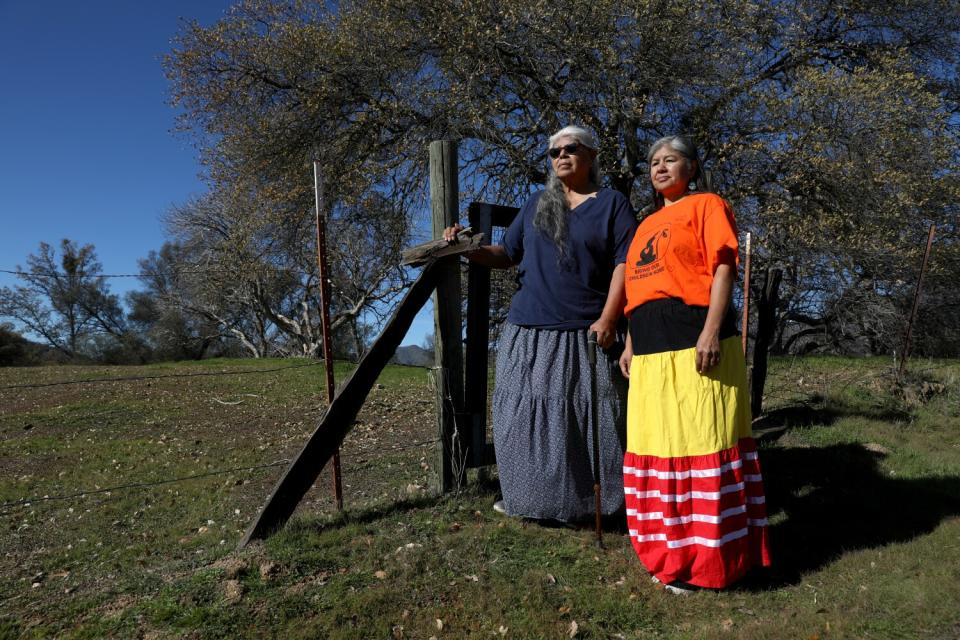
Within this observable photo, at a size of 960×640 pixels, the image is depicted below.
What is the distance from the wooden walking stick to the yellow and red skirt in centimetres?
32

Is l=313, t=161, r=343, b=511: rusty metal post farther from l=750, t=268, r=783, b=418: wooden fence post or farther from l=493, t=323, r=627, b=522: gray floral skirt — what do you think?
l=750, t=268, r=783, b=418: wooden fence post

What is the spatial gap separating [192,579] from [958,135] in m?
12.3

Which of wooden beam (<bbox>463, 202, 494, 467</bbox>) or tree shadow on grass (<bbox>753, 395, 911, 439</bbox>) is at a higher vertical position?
wooden beam (<bbox>463, 202, 494, 467</bbox>)

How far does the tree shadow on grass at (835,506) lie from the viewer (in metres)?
3.66

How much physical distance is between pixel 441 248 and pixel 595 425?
149 centimetres

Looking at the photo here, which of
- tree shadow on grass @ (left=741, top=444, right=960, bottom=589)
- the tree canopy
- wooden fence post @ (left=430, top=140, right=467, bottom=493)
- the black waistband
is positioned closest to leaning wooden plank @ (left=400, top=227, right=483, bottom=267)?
wooden fence post @ (left=430, top=140, right=467, bottom=493)

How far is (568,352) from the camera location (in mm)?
3828

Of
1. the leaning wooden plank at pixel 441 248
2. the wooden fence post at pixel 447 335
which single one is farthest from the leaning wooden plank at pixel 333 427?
the wooden fence post at pixel 447 335

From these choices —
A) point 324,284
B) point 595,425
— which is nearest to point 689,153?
point 595,425

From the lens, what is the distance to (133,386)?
13.6m

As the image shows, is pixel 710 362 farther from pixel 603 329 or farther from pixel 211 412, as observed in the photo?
pixel 211 412

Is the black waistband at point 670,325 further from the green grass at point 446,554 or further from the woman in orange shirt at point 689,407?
the green grass at point 446,554

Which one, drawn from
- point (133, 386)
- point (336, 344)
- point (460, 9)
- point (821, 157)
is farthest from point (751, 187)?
point (336, 344)

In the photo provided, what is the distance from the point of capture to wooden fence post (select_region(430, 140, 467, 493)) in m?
4.56
